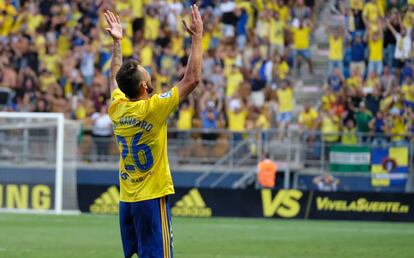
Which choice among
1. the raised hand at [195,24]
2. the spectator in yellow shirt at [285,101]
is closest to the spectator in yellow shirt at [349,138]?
the spectator in yellow shirt at [285,101]

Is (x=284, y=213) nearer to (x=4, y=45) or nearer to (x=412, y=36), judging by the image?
(x=412, y=36)

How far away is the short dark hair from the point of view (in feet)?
A: 25.2

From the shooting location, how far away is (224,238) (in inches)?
665

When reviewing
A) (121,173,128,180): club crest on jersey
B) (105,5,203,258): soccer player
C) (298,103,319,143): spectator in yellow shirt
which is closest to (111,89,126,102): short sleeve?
(105,5,203,258): soccer player

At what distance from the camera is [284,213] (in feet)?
74.0

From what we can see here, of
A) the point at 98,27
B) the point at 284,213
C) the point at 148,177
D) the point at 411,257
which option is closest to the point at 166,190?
the point at 148,177

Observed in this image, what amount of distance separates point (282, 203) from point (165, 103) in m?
15.0

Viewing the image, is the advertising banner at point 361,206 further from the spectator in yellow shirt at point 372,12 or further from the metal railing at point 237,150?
A: the spectator in yellow shirt at point 372,12

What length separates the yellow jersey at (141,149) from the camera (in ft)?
25.6

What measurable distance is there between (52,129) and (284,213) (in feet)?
18.2

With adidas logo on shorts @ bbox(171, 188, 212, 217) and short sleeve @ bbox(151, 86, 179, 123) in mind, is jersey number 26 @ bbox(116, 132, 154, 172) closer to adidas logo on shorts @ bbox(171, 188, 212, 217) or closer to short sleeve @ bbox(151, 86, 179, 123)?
short sleeve @ bbox(151, 86, 179, 123)

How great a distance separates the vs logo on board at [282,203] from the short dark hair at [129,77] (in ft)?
48.7

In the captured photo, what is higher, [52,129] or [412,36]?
[412,36]

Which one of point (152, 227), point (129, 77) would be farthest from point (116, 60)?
point (152, 227)
